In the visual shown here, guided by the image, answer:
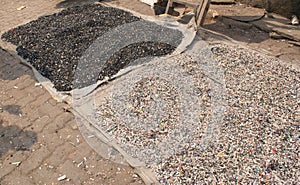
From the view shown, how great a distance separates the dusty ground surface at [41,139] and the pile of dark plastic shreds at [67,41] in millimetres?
304

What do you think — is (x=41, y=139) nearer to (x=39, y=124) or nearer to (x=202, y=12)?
(x=39, y=124)

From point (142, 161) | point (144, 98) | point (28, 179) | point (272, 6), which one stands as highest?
point (272, 6)

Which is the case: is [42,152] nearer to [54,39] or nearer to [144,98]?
[144,98]

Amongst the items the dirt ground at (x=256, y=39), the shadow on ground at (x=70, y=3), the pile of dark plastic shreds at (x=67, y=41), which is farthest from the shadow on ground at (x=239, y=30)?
the shadow on ground at (x=70, y=3)

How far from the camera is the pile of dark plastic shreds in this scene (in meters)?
4.00

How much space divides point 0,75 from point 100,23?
86.6 inches

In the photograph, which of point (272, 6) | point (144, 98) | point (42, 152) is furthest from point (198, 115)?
point (272, 6)

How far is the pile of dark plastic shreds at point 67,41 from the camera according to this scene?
400 cm

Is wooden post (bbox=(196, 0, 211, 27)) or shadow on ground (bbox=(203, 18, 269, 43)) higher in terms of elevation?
wooden post (bbox=(196, 0, 211, 27))

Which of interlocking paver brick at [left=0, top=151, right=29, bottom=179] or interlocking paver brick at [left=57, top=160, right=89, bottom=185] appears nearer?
interlocking paver brick at [left=57, top=160, right=89, bottom=185]

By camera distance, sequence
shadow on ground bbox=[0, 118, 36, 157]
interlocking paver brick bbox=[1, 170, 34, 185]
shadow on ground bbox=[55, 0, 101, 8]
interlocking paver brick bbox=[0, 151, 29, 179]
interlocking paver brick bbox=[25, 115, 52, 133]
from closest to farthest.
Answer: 1. interlocking paver brick bbox=[1, 170, 34, 185]
2. interlocking paver brick bbox=[0, 151, 29, 179]
3. shadow on ground bbox=[0, 118, 36, 157]
4. interlocking paver brick bbox=[25, 115, 52, 133]
5. shadow on ground bbox=[55, 0, 101, 8]

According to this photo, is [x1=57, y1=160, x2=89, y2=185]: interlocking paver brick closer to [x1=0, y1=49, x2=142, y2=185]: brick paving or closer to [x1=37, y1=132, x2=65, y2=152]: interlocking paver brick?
[x1=0, y1=49, x2=142, y2=185]: brick paving

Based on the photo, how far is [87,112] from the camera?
330 cm

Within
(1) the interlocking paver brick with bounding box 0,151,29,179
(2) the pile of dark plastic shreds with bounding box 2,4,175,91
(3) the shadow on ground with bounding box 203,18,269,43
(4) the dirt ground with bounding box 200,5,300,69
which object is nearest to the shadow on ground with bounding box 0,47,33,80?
(2) the pile of dark plastic shreds with bounding box 2,4,175,91
